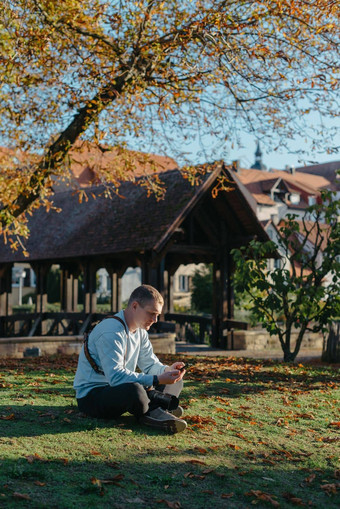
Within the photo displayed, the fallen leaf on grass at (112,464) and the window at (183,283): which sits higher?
the window at (183,283)

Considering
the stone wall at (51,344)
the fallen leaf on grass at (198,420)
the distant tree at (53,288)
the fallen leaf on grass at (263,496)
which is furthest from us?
the distant tree at (53,288)

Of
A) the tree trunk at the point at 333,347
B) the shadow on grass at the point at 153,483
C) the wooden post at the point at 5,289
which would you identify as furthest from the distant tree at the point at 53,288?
the shadow on grass at the point at 153,483

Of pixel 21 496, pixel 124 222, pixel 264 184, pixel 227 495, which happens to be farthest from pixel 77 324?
pixel 264 184

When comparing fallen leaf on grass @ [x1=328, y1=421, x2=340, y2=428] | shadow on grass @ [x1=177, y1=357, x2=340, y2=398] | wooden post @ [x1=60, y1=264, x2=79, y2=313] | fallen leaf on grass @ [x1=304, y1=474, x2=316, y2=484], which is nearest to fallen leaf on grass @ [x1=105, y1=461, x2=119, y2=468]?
fallen leaf on grass @ [x1=304, y1=474, x2=316, y2=484]

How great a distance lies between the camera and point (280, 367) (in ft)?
38.8

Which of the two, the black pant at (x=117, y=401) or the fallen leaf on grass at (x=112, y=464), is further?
the black pant at (x=117, y=401)

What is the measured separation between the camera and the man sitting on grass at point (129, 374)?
5.34 m

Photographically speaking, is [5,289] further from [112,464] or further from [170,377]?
[112,464]

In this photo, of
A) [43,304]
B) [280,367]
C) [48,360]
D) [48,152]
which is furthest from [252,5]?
[43,304]

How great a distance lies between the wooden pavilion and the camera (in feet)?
55.7

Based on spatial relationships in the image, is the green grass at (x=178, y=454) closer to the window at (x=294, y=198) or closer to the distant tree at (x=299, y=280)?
the distant tree at (x=299, y=280)

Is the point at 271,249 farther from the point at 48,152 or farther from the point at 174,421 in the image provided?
the point at 174,421

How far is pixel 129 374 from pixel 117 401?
311 millimetres

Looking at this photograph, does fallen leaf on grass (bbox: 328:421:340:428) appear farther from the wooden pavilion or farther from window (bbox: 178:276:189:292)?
window (bbox: 178:276:189:292)
